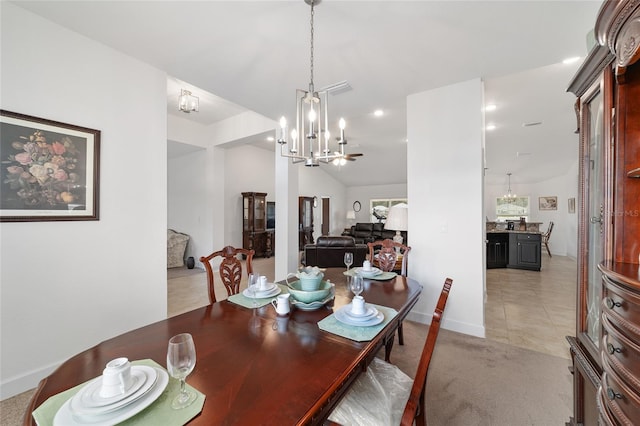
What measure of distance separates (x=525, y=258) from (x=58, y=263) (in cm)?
747

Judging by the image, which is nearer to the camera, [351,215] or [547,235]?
[547,235]

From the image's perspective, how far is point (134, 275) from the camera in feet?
8.09

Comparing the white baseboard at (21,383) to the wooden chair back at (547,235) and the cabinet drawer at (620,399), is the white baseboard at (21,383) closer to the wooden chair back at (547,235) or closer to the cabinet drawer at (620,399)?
the cabinet drawer at (620,399)

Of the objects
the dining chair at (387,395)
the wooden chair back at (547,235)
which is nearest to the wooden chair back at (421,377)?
the dining chair at (387,395)

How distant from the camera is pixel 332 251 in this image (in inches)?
185

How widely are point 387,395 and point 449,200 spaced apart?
7.55 feet

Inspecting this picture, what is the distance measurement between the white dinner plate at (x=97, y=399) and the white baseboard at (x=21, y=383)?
6.28 ft

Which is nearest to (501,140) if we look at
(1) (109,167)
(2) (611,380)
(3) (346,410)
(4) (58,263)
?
(2) (611,380)

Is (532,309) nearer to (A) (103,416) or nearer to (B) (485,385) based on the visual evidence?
(B) (485,385)

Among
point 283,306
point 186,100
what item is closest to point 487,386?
point 283,306

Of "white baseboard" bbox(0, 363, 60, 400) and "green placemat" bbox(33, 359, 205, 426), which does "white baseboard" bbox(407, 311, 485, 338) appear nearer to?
"green placemat" bbox(33, 359, 205, 426)

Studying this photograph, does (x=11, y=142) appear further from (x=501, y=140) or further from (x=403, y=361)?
(x=501, y=140)

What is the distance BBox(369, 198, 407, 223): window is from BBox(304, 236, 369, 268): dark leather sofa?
5514 millimetres

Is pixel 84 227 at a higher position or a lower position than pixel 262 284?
higher
